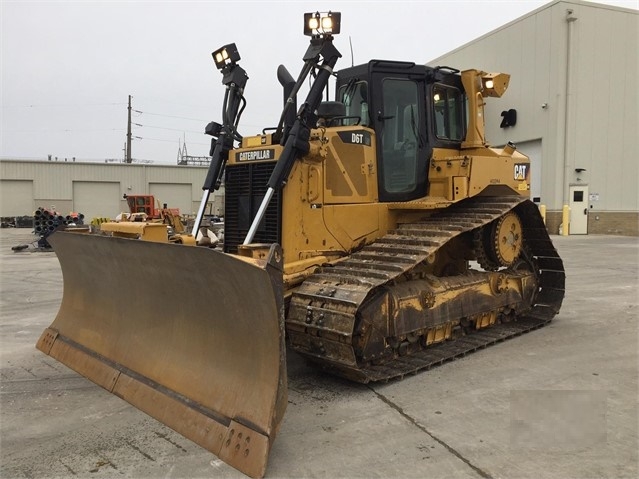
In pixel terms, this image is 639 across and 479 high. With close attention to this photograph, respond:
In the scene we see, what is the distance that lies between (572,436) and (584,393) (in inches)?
37.9

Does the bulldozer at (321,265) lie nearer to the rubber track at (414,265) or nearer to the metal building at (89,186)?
the rubber track at (414,265)

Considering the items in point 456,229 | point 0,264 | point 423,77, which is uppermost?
point 423,77

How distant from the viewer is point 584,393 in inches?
180

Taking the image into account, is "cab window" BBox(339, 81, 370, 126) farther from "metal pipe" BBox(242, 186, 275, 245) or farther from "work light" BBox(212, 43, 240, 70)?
Answer: "metal pipe" BBox(242, 186, 275, 245)

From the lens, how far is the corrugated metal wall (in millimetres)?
22094

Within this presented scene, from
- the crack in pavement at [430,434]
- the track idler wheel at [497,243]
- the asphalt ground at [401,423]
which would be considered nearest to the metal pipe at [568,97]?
the track idler wheel at [497,243]

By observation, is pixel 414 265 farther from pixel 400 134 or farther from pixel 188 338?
pixel 188 338

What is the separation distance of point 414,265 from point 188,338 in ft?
6.73

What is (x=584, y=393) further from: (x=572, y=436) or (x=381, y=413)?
(x=381, y=413)

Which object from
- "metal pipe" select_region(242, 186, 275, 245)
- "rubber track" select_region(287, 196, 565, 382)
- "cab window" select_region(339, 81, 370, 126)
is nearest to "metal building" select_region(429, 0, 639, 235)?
"rubber track" select_region(287, 196, 565, 382)

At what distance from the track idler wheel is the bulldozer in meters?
0.02

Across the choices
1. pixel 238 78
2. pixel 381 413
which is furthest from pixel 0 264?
pixel 381 413

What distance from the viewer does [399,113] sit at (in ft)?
19.7

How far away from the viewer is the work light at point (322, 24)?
5.16 metres
